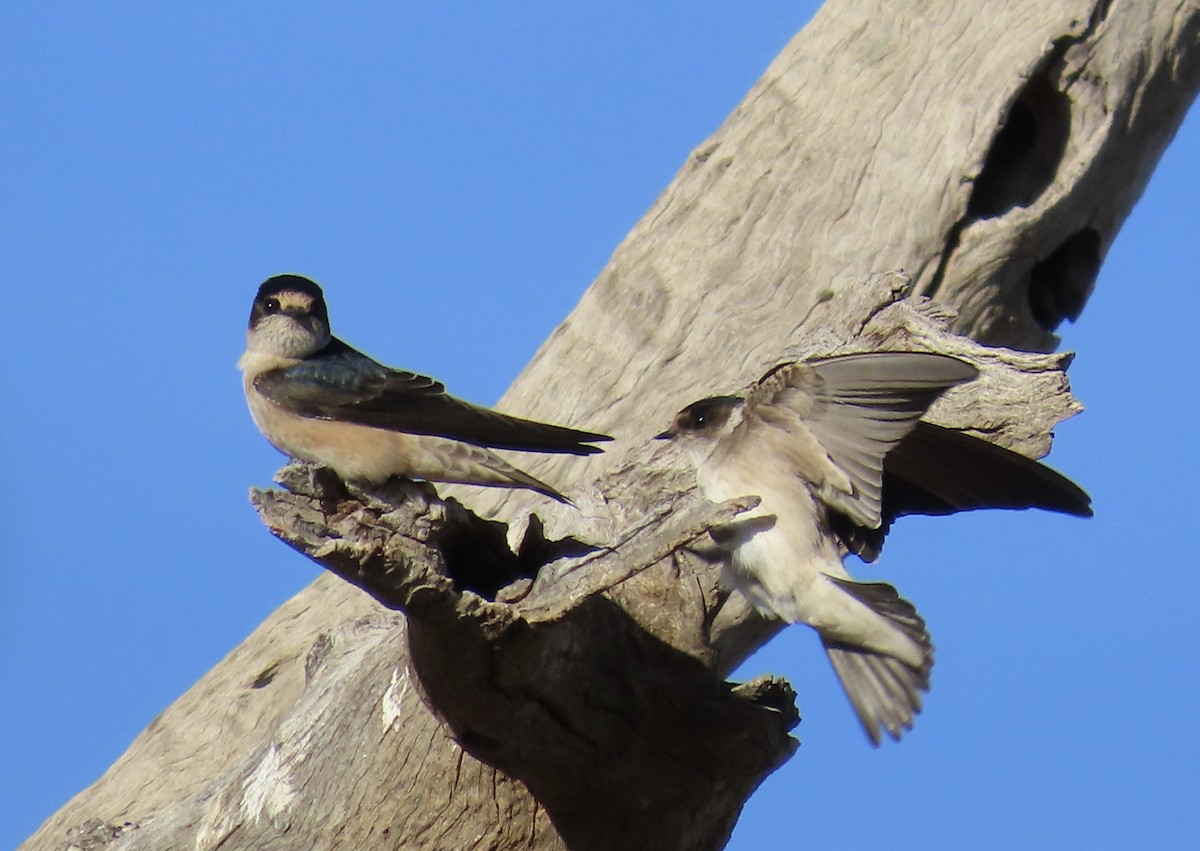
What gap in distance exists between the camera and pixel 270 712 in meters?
4.41

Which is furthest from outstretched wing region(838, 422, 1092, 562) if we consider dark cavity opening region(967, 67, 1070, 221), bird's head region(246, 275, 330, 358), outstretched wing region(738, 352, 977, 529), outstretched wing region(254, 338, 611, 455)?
dark cavity opening region(967, 67, 1070, 221)

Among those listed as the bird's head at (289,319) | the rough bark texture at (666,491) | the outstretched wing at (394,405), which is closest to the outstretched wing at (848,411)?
the rough bark texture at (666,491)

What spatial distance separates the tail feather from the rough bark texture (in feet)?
0.63

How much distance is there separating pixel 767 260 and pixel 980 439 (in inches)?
66.6

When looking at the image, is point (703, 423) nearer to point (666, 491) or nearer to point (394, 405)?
point (666, 491)

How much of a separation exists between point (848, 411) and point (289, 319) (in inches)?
61.6

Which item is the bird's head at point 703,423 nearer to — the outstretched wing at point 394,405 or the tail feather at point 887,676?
the outstretched wing at point 394,405

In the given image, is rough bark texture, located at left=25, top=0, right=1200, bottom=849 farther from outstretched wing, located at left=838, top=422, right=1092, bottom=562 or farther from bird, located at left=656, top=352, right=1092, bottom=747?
outstretched wing, located at left=838, top=422, right=1092, bottom=562

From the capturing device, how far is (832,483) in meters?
3.09

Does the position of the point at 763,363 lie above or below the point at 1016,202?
below

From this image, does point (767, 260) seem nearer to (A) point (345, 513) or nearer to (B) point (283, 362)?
(B) point (283, 362)

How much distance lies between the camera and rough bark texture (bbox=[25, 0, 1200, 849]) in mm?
2926

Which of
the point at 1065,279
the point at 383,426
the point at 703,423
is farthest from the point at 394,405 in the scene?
the point at 1065,279

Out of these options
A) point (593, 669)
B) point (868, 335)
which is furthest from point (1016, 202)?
point (593, 669)
